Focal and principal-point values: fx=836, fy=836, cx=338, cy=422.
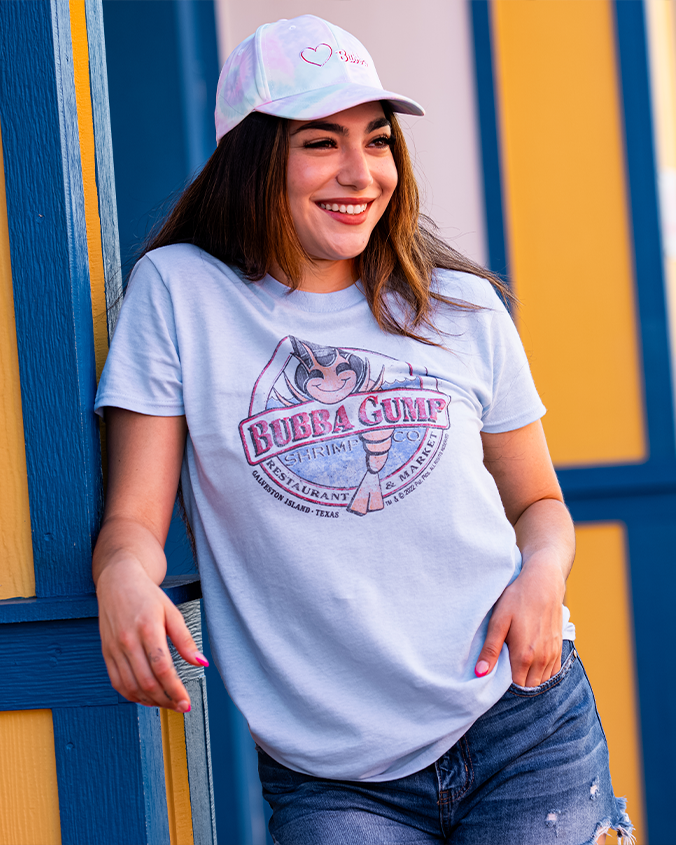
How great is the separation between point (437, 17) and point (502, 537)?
1.85 metres

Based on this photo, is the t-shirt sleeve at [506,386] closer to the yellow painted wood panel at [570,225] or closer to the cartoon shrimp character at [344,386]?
the cartoon shrimp character at [344,386]

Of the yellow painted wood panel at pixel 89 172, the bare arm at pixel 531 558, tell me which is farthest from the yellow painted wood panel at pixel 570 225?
the yellow painted wood panel at pixel 89 172

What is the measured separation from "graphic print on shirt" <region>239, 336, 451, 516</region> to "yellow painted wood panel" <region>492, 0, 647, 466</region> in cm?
138

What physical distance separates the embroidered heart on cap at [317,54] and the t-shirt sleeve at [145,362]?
0.42m

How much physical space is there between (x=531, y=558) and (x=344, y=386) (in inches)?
15.4

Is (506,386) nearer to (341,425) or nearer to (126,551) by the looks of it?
(341,425)

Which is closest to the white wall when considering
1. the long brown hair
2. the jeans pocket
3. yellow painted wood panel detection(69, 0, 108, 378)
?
the long brown hair

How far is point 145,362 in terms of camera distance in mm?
1155

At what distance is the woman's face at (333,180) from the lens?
1274mm

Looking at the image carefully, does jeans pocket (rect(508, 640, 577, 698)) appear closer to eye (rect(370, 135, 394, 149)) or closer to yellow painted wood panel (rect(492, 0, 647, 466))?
eye (rect(370, 135, 394, 149))

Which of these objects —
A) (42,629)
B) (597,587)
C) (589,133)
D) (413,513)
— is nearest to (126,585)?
(42,629)

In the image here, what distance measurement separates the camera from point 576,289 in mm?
2518

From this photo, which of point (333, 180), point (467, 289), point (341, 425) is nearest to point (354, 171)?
point (333, 180)

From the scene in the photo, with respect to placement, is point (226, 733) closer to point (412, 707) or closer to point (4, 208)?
point (412, 707)
